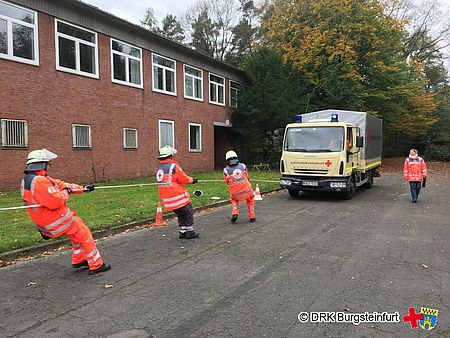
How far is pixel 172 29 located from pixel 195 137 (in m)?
31.9

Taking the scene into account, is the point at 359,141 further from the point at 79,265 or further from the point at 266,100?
the point at 266,100

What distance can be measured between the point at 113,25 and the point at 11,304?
52.2 ft

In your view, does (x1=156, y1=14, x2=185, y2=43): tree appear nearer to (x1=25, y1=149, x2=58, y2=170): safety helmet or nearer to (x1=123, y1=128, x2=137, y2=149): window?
(x1=123, y1=128, x2=137, y2=149): window

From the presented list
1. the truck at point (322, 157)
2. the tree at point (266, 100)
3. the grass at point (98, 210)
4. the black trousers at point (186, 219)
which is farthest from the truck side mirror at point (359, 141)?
the tree at point (266, 100)

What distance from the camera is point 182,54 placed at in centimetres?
2253

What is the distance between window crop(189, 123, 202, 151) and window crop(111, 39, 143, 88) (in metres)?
5.19

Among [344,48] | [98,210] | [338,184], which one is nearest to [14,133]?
[98,210]

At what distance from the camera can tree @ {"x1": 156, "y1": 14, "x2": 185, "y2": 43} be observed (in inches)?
1969

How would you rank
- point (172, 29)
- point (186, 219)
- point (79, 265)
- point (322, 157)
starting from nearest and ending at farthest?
1. point (79, 265)
2. point (186, 219)
3. point (322, 157)
4. point (172, 29)

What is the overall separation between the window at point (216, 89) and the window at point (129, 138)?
7.77m

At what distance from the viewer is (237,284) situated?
4812 millimetres

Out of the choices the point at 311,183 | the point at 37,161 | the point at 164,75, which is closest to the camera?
the point at 37,161

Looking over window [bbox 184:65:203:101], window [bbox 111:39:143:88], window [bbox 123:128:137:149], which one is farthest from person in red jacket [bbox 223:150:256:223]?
window [bbox 184:65:203:101]

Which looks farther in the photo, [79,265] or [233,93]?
[233,93]
